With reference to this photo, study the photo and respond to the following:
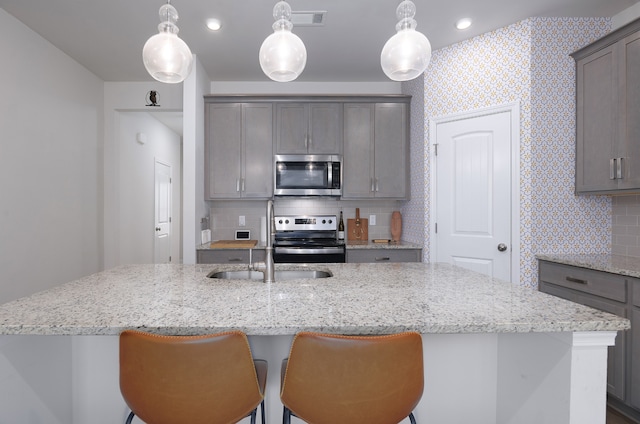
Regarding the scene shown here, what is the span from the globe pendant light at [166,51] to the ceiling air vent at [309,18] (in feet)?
4.35

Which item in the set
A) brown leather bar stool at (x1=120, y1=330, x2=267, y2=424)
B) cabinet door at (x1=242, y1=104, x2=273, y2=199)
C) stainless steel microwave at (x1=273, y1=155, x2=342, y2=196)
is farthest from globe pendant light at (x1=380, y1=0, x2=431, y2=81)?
cabinet door at (x1=242, y1=104, x2=273, y2=199)

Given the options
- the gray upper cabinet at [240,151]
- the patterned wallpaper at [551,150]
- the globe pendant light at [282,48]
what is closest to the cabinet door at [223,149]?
the gray upper cabinet at [240,151]

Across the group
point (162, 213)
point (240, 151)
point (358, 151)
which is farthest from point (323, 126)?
point (162, 213)

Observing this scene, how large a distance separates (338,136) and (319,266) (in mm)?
2012

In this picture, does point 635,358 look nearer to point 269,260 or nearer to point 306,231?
point 269,260

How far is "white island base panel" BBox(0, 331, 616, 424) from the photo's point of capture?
105cm

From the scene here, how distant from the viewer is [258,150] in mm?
3646

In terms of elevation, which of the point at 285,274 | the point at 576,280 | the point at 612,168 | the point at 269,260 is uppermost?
the point at 612,168

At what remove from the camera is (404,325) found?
39.8 inches

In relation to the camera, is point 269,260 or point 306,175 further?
point 306,175

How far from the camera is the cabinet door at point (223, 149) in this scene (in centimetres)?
363

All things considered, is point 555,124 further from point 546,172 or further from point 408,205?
point 408,205

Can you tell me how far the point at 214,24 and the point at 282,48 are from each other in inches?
66.2

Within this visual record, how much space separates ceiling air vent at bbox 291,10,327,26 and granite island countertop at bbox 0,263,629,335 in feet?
6.69
